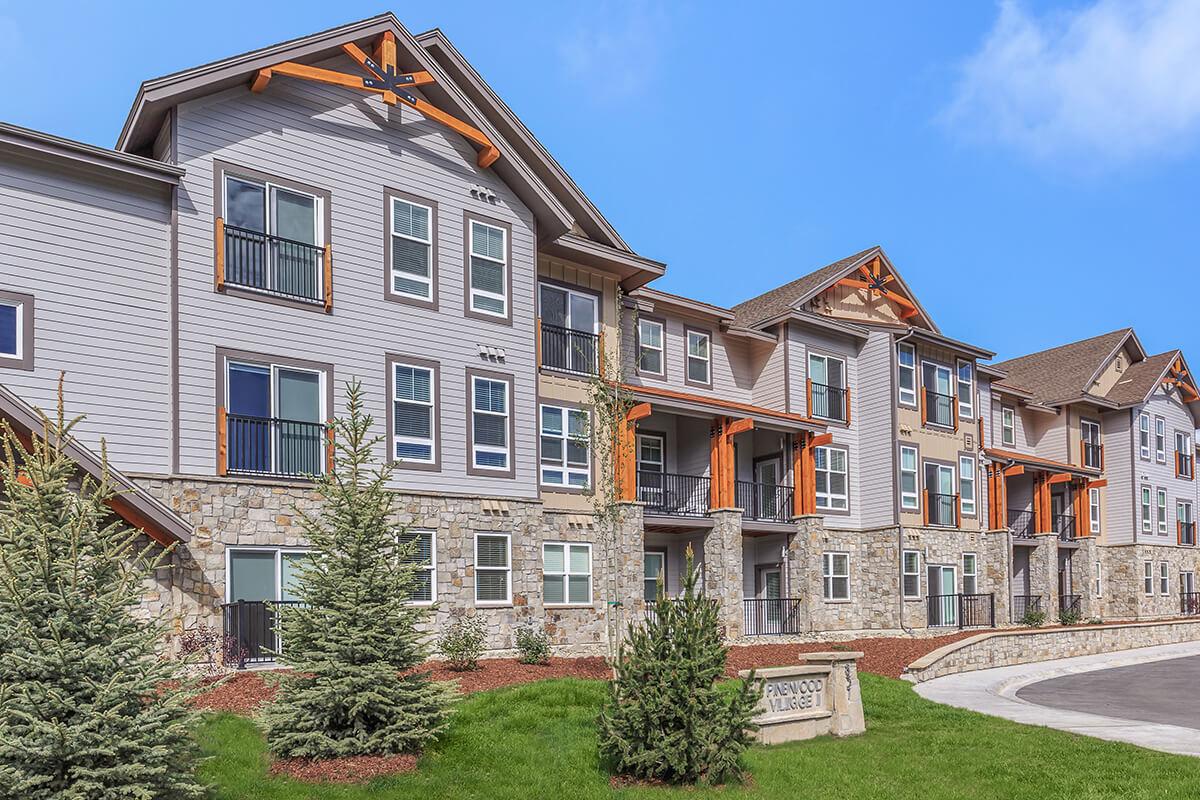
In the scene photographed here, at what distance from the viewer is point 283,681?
11.6 meters

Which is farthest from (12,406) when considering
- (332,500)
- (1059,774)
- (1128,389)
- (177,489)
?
(1128,389)

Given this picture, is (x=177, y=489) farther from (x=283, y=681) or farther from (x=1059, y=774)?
(x=1059, y=774)

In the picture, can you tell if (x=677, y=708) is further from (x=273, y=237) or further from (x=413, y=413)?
(x=273, y=237)

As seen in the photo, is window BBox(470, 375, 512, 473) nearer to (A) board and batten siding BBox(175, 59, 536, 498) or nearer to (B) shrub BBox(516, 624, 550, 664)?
(A) board and batten siding BBox(175, 59, 536, 498)

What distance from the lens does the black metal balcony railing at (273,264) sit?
19.1m

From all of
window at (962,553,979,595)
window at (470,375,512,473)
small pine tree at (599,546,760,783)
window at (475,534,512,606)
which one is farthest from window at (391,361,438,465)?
window at (962,553,979,595)

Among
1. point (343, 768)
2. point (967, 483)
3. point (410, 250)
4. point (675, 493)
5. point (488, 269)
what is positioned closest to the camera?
point (343, 768)

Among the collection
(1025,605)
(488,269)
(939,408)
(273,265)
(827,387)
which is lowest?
(1025,605)

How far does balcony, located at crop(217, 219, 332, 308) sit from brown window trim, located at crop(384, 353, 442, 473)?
1.82m

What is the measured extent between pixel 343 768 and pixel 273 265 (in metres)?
11.3

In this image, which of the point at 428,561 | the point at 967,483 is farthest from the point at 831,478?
the point at 428,561

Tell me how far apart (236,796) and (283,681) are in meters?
1.72

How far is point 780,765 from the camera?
474 inches

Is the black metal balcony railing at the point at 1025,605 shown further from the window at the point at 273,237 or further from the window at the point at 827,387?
the window at the point at 273,237
